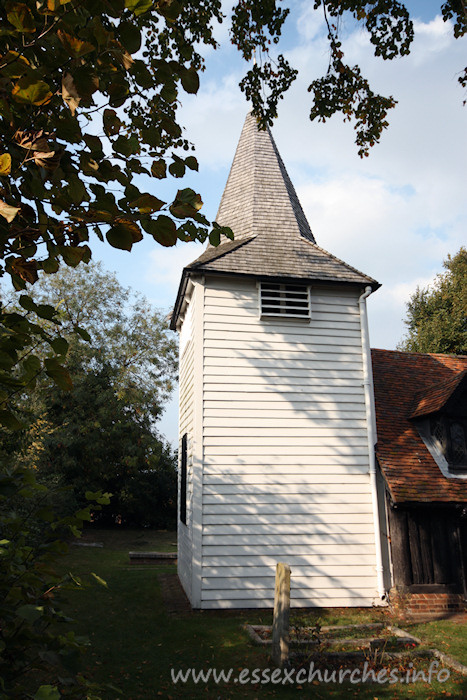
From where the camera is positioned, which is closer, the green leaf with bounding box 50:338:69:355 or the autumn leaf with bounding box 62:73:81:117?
the autumn leaf with bounding box 62:73:81:117

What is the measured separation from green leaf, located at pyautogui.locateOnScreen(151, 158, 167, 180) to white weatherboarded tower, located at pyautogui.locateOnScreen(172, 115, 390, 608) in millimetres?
8101

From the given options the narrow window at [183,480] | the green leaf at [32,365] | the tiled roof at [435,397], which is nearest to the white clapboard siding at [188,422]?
the narrow window at [183,480]

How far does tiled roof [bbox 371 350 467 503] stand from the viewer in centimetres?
970

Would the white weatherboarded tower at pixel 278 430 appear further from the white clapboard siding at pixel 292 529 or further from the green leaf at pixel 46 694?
the green leaf at pixel 46 694

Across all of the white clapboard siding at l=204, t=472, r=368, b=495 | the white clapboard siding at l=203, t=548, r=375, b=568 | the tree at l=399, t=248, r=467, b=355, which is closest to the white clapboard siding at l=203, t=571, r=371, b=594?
the white clapboard siding at l=203, t=548, r=375, b=568

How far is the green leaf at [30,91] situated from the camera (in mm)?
1400

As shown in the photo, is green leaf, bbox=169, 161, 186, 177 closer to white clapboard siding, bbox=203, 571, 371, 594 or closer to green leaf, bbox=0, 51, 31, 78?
green leaf, bbox=0, 51, 31, 78

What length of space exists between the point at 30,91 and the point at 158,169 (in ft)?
2.22

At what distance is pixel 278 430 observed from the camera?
10.1m

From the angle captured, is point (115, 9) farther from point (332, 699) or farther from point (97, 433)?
point (97, 433)

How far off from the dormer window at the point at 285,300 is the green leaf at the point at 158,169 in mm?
8576

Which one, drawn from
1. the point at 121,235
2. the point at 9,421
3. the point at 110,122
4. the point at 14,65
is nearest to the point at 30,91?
the point at 14,65

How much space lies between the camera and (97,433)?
918 inches

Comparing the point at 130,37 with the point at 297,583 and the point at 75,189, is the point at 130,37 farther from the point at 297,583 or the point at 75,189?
the point at 297,583
